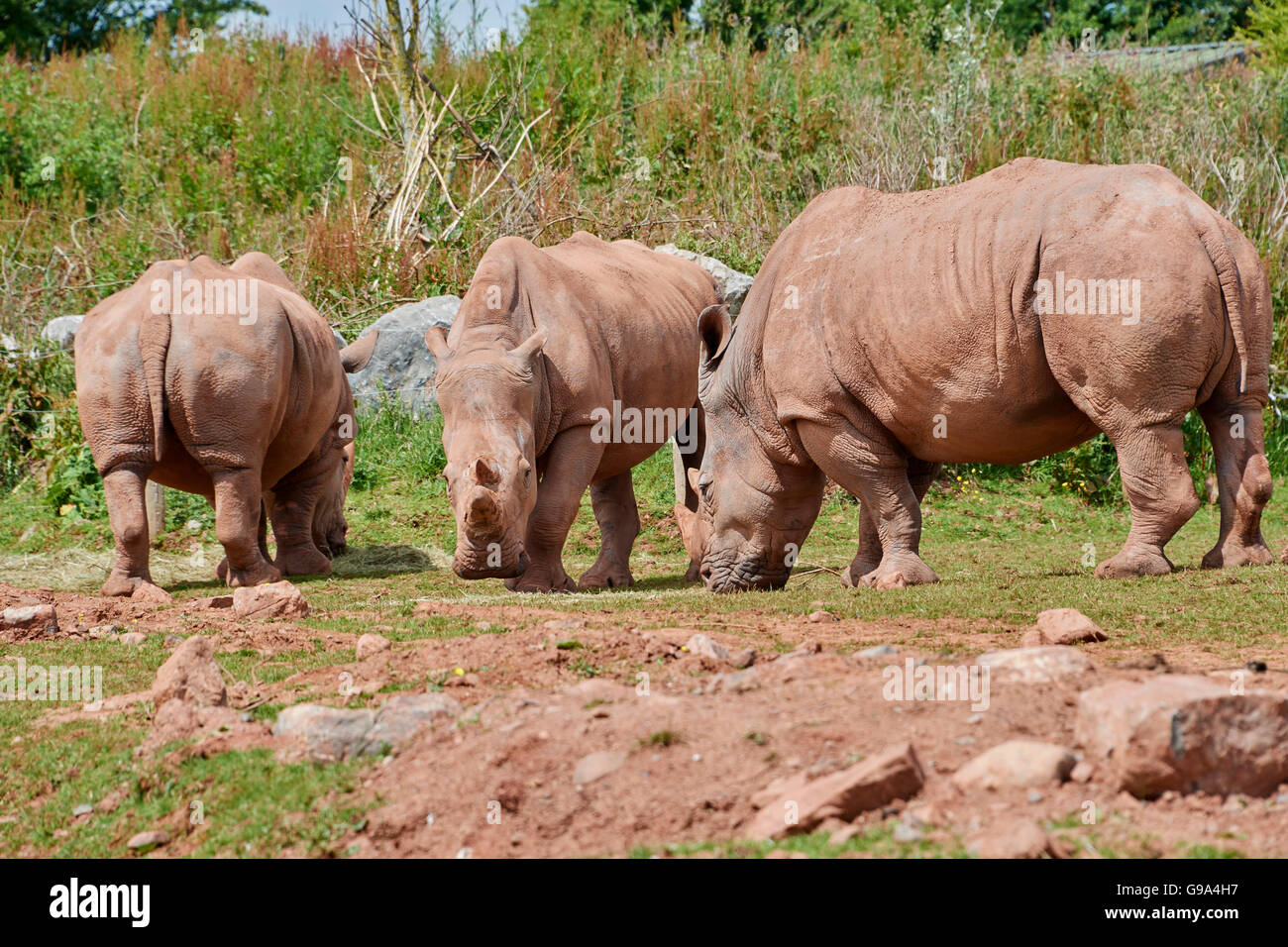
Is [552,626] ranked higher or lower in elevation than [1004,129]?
lower

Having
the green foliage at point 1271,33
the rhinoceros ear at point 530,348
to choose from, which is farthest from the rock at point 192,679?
the green foliage at point 1271,33

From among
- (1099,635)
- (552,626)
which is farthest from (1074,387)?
(552,626)

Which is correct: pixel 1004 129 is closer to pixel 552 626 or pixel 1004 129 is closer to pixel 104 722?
pixel 552 626

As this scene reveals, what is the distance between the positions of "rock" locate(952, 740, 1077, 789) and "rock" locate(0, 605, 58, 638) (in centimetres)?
547

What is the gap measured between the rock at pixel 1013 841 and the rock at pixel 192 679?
314 centimetres

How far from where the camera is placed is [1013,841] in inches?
143

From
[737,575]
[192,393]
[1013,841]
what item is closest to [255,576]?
[192,393]

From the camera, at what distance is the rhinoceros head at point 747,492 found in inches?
376

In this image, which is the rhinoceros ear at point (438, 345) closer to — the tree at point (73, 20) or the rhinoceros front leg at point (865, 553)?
the rhinoceros front leg at point (865, 553)

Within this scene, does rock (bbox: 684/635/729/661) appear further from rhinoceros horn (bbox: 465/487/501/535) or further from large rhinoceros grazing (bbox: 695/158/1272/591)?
large rhinoceros grazing (bbox: 695/158/1272/591)

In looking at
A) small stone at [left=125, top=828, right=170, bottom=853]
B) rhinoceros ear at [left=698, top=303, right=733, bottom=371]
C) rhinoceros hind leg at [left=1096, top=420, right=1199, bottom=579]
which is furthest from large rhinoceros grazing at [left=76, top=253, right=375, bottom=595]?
rhinoceros hind leg at [left=1096, top=420, right=1199, bottom=579]

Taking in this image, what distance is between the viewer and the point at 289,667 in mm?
6648

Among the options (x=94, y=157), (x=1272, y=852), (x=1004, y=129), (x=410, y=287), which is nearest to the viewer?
(x=1272, y=852)
